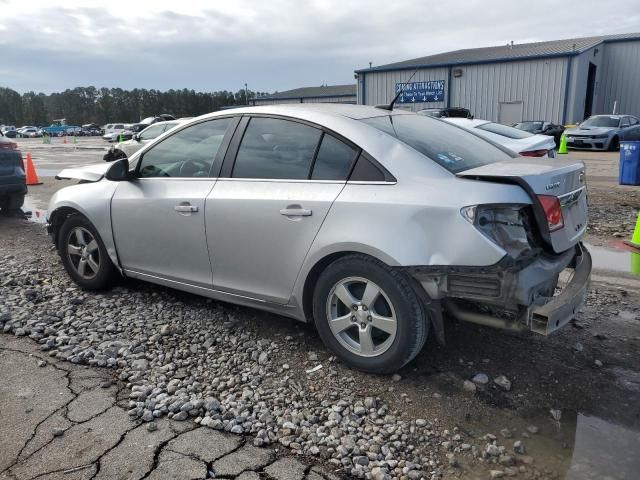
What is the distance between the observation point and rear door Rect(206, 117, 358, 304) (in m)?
3.38

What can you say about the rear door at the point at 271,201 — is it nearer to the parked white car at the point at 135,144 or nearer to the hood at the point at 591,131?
the parked white car at the point at 135,144

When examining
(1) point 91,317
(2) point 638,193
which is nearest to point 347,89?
(2) point 638,193

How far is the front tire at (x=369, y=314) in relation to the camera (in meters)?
3.06

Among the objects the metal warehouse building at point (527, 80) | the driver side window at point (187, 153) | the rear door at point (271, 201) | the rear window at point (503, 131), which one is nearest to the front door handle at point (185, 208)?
the rear door at point (271, 201)

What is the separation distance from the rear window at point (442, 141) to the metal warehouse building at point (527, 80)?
27.1 meters

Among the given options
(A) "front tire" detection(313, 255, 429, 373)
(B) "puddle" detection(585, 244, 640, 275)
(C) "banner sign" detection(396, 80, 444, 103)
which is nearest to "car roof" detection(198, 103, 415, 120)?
(A) "front tire" detection(313, 255, 429, 373)

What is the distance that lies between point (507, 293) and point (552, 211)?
562 mm

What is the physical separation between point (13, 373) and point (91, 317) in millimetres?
879

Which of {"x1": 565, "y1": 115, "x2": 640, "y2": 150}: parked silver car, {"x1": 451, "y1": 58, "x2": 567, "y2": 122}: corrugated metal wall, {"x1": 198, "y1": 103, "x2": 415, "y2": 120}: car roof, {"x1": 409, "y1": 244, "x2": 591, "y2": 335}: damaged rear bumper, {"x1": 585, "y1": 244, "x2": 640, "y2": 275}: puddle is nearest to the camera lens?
{"x1": 409, "y1": 244, "x2": 591, "y2": 335}: damaged rear bumper

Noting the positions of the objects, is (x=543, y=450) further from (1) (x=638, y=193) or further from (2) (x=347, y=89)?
(2) (x=347, y=89)

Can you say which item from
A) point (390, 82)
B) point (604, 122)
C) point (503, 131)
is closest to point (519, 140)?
point (503, 131)

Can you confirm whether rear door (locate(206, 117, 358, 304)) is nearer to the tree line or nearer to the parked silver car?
the parked silver car

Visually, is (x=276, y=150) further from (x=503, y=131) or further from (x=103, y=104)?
(x=103, y=104)

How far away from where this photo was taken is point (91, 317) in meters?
4.35
